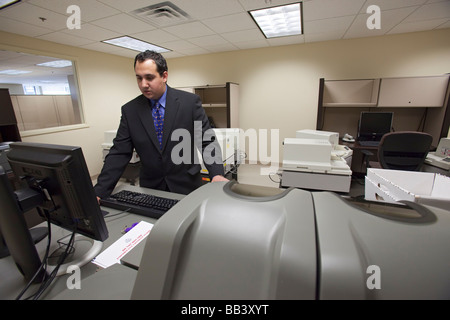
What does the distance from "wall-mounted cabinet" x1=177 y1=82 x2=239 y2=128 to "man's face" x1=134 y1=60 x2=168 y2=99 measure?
288 cm

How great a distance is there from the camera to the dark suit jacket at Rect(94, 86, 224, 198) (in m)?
1.39

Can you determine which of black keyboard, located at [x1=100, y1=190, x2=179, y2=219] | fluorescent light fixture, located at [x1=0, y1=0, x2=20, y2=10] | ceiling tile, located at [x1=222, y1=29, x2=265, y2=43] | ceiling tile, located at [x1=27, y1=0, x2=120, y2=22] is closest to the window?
fluorescent light fixture, located at [x1=0, y1=0, x2=20, y2=10]

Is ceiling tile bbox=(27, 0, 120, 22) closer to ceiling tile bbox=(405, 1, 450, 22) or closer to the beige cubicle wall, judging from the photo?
the beige cubicle wall

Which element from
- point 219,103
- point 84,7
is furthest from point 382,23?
point 84,7

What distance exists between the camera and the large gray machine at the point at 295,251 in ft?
1.06

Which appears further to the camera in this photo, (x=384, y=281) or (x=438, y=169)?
(x=438, y=169)

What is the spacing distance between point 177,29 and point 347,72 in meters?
2.94

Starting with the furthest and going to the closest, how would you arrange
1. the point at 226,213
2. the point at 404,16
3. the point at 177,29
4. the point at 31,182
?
the point at 177,29 → the point at 404,16 → the point at 31,182 → the point at 226,213

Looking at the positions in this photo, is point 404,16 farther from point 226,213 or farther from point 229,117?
point 226,213

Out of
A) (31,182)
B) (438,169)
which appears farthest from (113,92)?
(438,169)

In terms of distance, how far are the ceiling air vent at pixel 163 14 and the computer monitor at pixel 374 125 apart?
3.08 m

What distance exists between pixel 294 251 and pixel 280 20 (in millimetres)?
3247

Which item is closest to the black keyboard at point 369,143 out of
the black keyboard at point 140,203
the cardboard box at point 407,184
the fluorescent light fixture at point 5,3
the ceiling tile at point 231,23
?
the cardboard box at point 407,184
